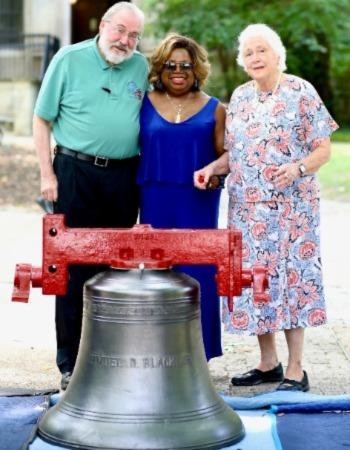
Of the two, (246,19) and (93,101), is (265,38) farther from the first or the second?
(246,19)

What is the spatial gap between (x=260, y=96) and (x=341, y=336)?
2617 mm

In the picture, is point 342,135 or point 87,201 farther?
point 342,135

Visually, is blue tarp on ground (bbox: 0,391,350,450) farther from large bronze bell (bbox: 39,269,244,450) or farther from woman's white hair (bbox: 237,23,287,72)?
woman's white hair (bbox: 237,23,287,72)

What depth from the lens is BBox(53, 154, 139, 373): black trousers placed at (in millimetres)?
6828

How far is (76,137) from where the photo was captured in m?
6.79

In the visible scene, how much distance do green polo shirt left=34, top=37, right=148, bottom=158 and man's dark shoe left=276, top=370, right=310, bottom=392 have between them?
1.54 metres

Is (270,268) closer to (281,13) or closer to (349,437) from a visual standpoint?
(349,437)

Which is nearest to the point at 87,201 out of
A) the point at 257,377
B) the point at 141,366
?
the point at 257,377

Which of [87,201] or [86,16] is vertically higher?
[86,16]

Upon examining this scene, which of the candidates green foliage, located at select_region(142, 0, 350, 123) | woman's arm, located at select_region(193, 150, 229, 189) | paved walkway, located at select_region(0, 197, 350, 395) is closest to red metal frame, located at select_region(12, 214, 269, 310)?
woman's arm, located at select_region(193, 150, 229, 189)

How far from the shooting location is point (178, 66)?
Result: 6684 millimetres

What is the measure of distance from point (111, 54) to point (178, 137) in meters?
0.58

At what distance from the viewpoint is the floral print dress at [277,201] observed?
6707mm

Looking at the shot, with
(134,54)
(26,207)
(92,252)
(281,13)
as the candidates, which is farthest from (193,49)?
(281,13)
